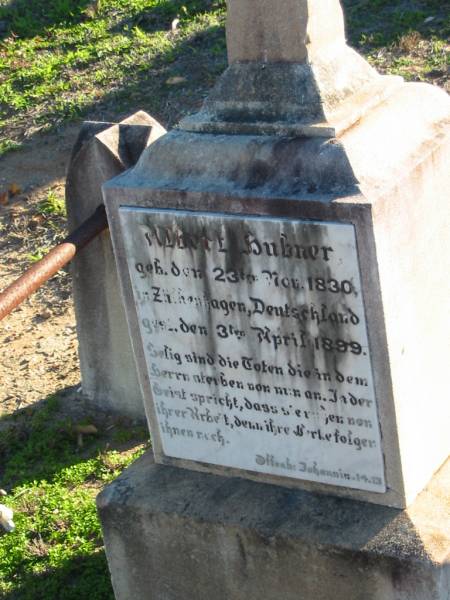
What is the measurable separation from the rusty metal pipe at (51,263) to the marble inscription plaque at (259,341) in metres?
0.71

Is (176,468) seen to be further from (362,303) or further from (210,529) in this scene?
(362,303)

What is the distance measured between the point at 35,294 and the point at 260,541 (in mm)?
3180

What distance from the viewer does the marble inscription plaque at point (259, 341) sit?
2949 millimetres

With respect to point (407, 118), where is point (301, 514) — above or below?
below

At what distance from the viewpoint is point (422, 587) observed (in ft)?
9.93

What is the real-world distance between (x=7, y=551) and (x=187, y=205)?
69.7 inches

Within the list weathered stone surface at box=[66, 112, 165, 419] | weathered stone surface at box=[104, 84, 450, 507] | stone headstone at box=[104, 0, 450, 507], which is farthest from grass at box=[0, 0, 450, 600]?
weathered stone surface at box=[104, 84, 450, 507]

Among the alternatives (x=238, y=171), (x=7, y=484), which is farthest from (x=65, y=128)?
(x=238, y=171)

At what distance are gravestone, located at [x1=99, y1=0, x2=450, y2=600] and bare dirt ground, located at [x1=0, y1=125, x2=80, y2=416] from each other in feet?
6.65

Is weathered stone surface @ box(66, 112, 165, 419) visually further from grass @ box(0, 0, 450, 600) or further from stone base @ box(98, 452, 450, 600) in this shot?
stone base @ box(98, 452, 450, 600)

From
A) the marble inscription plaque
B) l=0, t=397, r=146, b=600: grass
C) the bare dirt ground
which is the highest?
the marble inscription plaque

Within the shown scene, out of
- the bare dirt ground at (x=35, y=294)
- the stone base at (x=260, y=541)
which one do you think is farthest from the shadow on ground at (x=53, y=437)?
the stone base at (x=260, y=541)

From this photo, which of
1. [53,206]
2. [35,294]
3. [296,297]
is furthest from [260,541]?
[53,206]

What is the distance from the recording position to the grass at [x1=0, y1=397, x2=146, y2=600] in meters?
3.97
